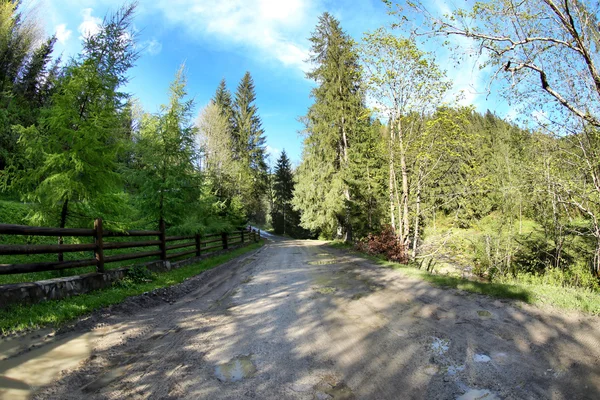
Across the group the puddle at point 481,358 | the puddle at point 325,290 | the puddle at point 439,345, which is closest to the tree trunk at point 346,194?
the puddle at point 325,290

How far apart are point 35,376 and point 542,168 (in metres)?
12.1

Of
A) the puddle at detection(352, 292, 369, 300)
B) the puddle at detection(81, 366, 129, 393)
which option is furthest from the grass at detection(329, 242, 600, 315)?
the puddle at detection(81, 366, 129, 393)

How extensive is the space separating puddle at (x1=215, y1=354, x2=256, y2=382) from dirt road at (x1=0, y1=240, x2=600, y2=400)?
2 centimetres

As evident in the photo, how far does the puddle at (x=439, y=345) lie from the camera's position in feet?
10.5

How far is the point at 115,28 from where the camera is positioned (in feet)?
30.6

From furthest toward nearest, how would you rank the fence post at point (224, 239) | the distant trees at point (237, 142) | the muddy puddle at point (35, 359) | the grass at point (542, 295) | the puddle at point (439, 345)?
1. the distant trees at point (237, 142)
2. the fence post at point (224, 239)
3. the grass at point (542, 295)
4. the puddle at point (439, 345)
5. the muddy puddle at point (35, 359)

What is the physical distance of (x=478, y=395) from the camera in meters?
2.43

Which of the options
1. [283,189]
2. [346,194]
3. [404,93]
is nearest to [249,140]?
[283,189]

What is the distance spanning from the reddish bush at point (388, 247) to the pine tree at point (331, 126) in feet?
21.2

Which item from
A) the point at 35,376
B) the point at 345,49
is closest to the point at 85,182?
the point at 35,376

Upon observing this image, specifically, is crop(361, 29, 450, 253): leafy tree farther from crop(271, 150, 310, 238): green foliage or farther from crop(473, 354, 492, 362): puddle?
crop(271, 150, 310, 238): green foliage

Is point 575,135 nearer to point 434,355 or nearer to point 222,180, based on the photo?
point 434,355

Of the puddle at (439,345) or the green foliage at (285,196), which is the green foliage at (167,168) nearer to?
the puddle at (439,345)

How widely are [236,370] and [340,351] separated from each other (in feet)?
3.50
